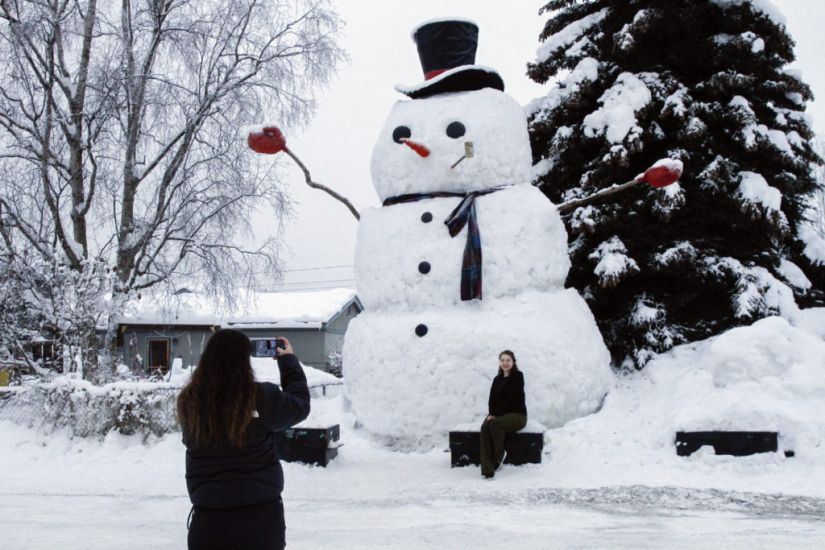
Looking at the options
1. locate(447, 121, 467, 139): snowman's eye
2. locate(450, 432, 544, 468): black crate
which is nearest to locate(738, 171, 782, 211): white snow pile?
locate(447, 121, 467, 139): snowman's eye

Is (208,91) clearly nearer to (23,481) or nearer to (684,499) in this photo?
(23,481)

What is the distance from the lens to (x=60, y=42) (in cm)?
1205

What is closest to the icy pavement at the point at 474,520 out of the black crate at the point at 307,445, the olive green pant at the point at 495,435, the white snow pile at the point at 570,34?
the olive green pant at the point at 495,435

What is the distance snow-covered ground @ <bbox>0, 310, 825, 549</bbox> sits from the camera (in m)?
5.15

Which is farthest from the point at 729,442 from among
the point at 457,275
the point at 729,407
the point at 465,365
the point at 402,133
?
the point at 402,133

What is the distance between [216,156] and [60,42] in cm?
306

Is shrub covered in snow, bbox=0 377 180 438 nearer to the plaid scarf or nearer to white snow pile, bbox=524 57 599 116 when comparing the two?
the plaid scarf

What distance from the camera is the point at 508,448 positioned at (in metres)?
7.41

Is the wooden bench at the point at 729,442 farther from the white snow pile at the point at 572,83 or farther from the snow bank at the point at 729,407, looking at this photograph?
the white snow pile at the point at 572,83

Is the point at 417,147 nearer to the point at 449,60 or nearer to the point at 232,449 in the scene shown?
the point at 449,60

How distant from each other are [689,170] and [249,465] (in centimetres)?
831

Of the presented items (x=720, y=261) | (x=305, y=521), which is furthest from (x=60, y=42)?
(x=720, y=261)

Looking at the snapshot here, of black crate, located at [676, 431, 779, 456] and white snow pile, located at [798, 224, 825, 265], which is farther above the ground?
white snow pile, located at [798, 224, 825, 265]

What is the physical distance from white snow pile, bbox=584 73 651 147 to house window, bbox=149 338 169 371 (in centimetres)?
1867
